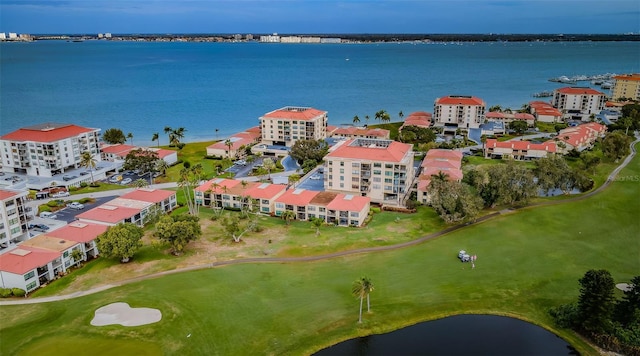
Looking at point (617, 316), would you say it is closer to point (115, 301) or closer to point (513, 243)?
point (513, 243)

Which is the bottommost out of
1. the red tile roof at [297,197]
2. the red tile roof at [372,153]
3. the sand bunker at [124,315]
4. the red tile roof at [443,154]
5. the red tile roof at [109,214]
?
the sand bunker at [124,315]

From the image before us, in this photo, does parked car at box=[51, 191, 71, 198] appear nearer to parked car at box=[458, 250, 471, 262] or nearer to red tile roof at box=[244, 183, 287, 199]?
red tile roof at box=[244, 183, 287, 199]

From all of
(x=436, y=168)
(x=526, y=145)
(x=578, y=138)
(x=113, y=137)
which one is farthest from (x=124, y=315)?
(x=578, y=138)

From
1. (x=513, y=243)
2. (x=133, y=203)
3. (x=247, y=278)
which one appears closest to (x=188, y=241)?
(x=247, y=278)

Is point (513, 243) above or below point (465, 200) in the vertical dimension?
below

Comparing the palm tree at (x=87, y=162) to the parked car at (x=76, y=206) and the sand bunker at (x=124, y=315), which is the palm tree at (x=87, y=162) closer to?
the parked car at (x=76, y=206)

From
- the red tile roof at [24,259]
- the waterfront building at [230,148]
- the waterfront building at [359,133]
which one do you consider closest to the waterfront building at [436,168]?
the waterfront building at [359,133]

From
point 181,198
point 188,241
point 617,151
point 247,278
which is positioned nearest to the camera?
point 247,278

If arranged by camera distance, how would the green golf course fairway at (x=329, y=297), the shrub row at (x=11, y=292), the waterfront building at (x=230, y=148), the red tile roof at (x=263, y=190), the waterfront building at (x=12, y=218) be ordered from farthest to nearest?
the waterfront building at (x=230, y=148)
the red tile roof at (x=263, y=190)
the waterfront building at (x=12, y=218)
the shrub row at (x=11, y=292)
the green golf course fairway at (x=329, y=297)
